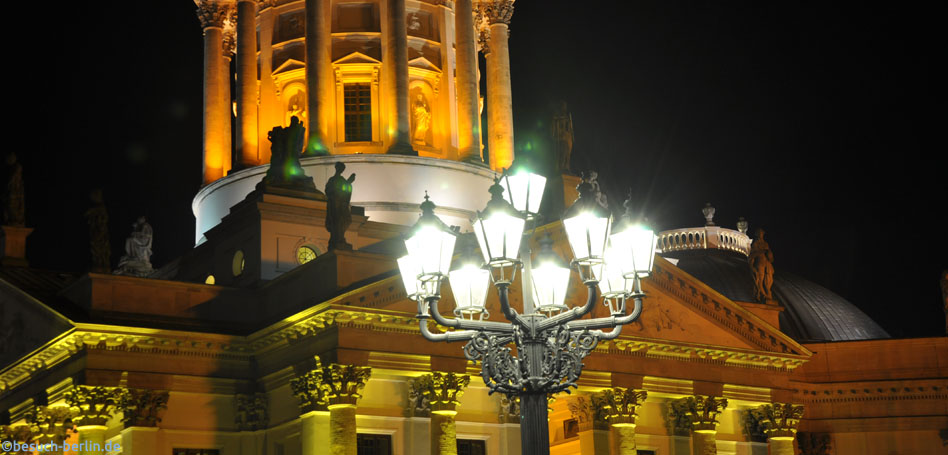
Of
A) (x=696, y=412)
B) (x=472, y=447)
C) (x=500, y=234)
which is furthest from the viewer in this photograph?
(x=696, y=412)

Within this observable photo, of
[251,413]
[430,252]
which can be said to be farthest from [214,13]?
[430,252]

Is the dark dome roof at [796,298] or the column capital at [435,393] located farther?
the dark dome roof at [796,298]

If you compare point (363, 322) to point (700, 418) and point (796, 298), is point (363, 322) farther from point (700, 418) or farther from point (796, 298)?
point (796, 298)

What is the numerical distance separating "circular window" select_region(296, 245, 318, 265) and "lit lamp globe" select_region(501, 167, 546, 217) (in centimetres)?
2098

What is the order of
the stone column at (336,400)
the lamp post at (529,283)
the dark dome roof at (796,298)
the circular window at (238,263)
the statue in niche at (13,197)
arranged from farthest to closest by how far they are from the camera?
the dark dome roof at (796,298) < the statue in niche at (13,197) < the circular window at (238,263) < the stone column at (336,400) < the lamp post at (529,283)

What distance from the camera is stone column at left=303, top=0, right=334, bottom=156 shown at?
1753 inches

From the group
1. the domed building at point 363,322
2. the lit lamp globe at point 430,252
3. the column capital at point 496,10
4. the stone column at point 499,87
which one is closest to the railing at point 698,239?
the domed building at point 363,322

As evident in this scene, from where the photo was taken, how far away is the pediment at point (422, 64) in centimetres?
4750

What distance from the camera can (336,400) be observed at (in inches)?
1293

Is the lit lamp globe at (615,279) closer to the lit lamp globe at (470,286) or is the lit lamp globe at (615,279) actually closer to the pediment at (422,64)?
the lit lamp globe at (470,286)

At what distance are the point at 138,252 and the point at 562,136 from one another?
13682mm

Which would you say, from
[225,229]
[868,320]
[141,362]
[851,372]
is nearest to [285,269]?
[225,229]

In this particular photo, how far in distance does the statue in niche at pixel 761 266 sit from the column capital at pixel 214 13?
20550 millimetres

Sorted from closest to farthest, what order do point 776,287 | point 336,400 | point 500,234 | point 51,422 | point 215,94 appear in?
point 500,234 → point 336,400 → point 51,422 → point 215,94 → point 776,287
